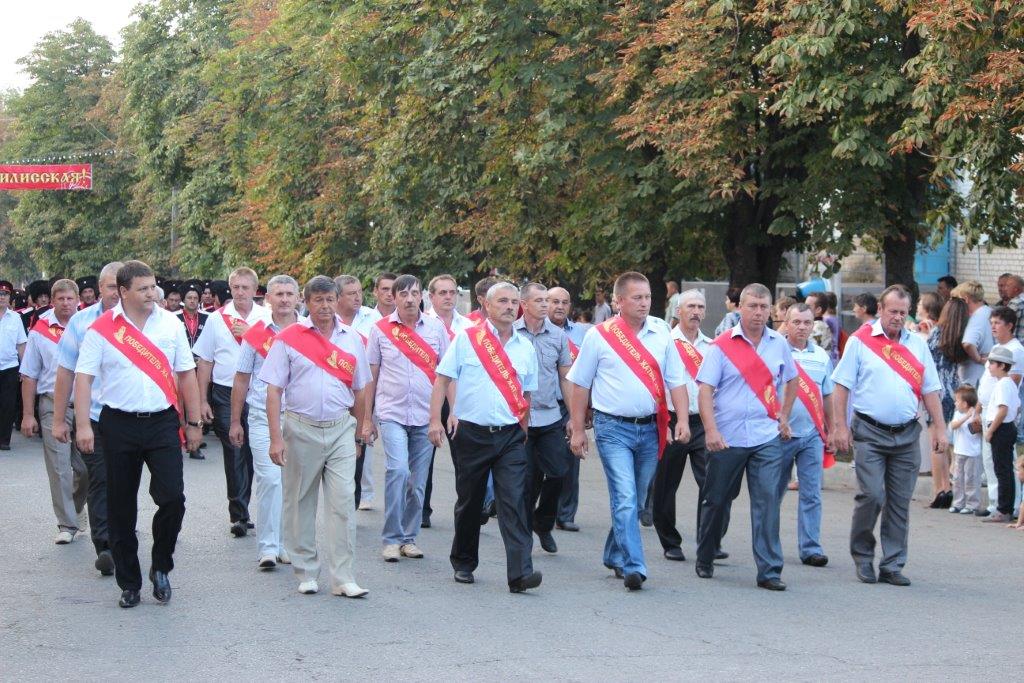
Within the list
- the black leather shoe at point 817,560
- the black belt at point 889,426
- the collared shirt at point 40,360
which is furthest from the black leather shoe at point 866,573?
the collared shirt at point 40,360

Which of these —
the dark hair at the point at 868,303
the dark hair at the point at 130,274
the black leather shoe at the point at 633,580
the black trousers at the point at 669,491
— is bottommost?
the black leather shoe at the point at 633,580

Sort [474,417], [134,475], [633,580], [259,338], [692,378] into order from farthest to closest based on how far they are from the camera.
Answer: [692,378] < [259,338] < [474,417] < [633,580] < [134,475]

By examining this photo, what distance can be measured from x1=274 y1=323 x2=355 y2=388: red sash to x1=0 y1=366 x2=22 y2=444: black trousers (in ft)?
34.2

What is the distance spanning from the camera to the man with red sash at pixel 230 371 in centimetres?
1095

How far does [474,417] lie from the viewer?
30.6 ft

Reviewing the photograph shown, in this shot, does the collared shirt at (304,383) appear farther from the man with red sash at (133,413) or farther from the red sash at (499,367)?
the red sash at (499,367)

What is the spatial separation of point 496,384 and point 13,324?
35.6ft

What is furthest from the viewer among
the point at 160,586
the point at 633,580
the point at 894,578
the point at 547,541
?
the point at 547,541

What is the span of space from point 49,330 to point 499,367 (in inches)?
175

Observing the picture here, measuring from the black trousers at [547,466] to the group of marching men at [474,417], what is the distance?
15mm

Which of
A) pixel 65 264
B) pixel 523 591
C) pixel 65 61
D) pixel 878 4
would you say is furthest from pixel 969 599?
pixel 65 61

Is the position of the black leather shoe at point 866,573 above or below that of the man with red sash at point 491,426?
below

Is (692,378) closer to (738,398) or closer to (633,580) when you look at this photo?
(738,398)

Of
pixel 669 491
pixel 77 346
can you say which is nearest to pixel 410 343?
pixel 669 491
